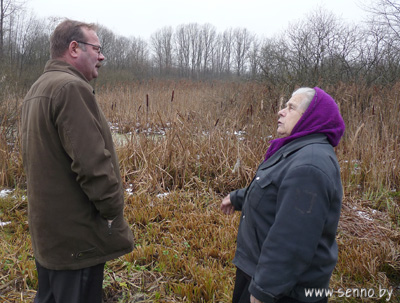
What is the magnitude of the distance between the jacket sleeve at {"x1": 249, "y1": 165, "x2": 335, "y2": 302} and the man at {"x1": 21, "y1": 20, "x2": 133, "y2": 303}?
83cm

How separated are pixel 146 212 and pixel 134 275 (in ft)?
3.83

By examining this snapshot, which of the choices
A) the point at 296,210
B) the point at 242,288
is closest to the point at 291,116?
the point at 296,210

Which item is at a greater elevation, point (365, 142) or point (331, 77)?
point (331, 77)

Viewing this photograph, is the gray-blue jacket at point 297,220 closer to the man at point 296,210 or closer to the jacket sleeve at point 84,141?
the man at point 296,210

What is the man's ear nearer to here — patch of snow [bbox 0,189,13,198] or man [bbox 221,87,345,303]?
man [bbox 221,87,345,303]

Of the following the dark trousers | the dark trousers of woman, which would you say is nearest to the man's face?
the dark trousers

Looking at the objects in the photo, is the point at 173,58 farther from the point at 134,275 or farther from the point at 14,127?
the point at 134,275

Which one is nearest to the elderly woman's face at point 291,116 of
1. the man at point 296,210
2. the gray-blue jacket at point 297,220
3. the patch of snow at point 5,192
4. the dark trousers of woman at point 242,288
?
the man at point 296,210

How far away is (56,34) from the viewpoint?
1.73 m

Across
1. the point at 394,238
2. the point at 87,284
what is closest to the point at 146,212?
the point at 87,284

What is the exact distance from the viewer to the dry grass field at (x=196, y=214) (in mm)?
2783

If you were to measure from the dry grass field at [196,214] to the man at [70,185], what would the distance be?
1.21 m

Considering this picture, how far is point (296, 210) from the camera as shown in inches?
50.1

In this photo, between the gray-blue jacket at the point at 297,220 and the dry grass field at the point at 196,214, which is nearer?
the gray-blue jacket at the point at 297,220
